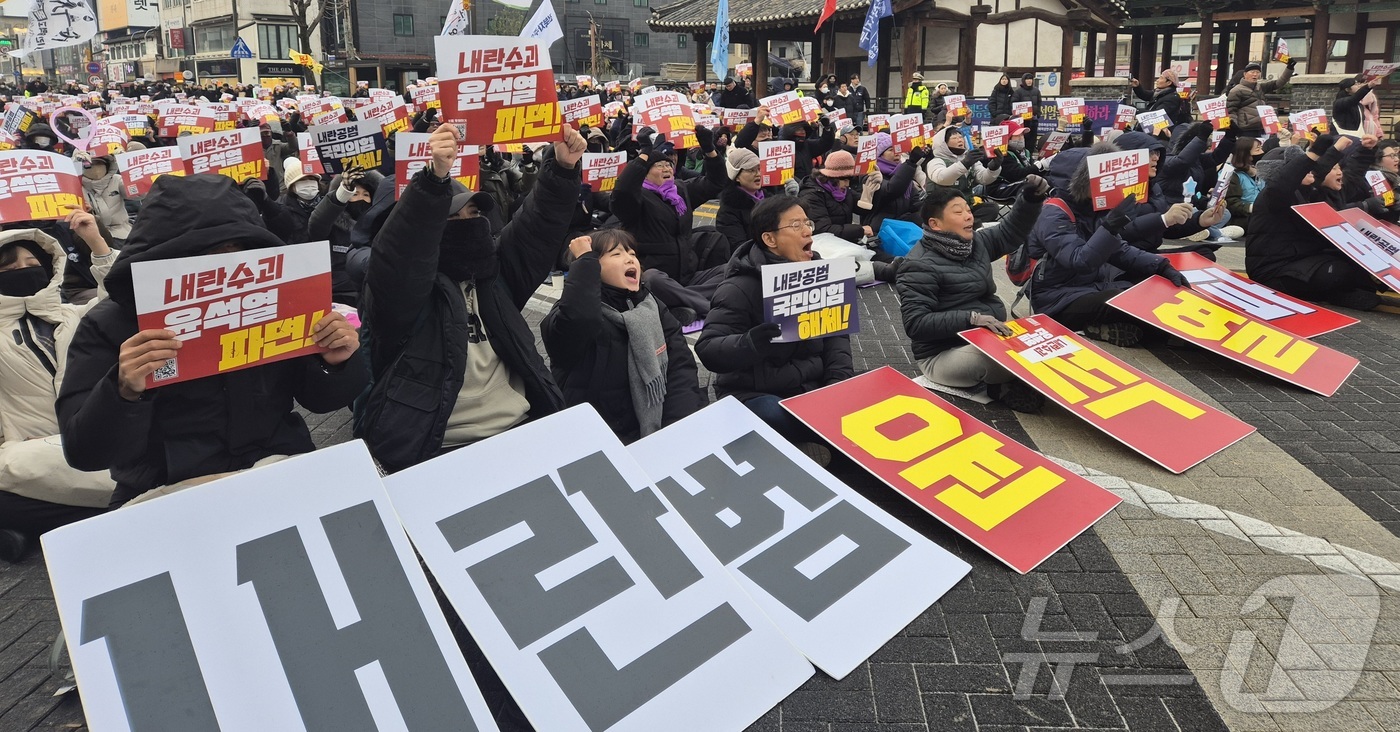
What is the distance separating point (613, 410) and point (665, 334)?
17.5 inches

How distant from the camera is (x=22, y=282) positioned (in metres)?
4.07

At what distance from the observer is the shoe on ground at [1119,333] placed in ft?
22.1

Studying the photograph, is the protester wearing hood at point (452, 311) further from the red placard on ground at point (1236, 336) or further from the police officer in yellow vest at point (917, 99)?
the police officer in yellow vest at point (917, 99)

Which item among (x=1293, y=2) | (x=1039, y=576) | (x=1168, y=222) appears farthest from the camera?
(x=1293, y=2)

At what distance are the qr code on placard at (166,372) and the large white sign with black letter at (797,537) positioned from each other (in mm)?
1552

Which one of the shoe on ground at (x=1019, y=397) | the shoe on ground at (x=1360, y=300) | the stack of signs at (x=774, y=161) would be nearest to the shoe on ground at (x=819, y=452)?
the shoe on ground at (x=1019, y=397)

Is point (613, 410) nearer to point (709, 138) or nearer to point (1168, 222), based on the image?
point (1168, 222)

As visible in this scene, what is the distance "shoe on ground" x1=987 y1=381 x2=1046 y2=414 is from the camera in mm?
5512

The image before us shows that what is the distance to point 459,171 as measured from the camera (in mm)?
5590

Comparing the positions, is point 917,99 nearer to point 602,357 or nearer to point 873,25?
point 873,25

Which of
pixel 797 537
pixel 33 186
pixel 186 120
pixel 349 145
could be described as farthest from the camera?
pixel 186 120

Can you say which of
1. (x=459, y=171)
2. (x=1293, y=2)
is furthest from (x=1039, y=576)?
(x=1293, y=2)

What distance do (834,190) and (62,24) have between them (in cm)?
1254

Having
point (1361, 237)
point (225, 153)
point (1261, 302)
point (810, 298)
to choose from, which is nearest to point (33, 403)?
point (810, 298)
